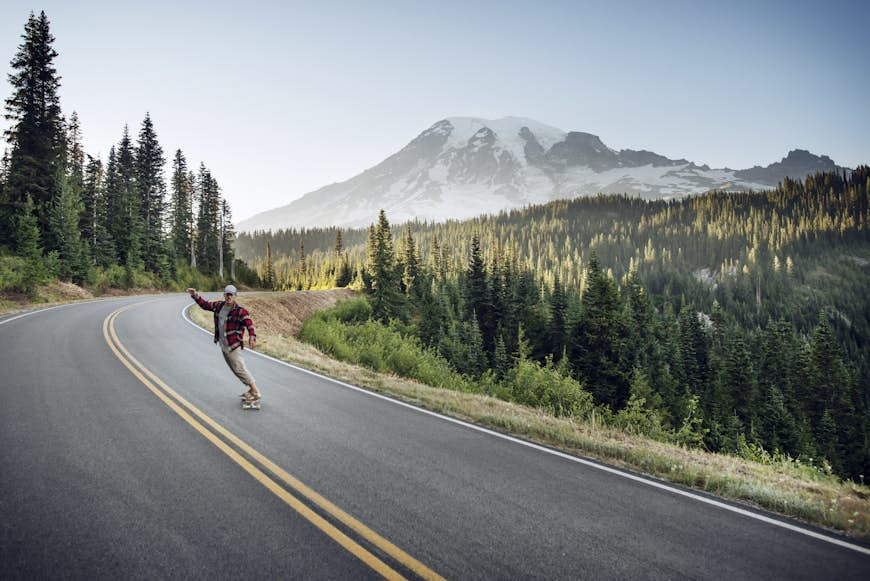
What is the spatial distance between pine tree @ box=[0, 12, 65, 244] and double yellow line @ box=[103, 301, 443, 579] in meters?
32.2

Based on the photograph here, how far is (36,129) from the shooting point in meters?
29.7

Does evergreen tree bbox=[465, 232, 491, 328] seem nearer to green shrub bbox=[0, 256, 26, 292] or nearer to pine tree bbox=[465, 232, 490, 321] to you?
pine tree bbox=[465, 232, 490, 321]

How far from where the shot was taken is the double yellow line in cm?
333

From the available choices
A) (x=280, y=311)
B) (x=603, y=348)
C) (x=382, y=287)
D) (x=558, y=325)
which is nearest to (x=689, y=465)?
(x=280, y=311)

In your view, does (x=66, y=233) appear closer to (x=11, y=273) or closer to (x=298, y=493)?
(x=11, y=273)

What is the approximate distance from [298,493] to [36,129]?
4030 centimetres

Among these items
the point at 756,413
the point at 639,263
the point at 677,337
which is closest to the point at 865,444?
the point at 756,413

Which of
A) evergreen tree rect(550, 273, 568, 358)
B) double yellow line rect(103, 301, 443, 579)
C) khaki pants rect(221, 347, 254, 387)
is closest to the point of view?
double yellow line rect(103, 301, 443, 579)

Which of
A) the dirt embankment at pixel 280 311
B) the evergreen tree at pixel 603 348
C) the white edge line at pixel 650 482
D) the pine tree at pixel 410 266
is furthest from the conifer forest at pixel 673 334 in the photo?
the dirt embankment at pixel 280 311

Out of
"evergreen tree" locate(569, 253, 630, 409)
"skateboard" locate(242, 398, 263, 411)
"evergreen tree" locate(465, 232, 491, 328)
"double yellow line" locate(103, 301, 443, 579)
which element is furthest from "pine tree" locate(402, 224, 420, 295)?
"double yellow line" locate(103, 301, 443, 579)

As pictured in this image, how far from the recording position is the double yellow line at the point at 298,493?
10.9ft

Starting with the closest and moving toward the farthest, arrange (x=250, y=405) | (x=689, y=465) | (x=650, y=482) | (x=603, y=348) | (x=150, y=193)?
(x=650, y=482) < (x=689, y=465) < (x=250, y=405) < (x=603, y=348) < (x=150, y=193)

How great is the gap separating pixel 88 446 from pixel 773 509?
8.81m

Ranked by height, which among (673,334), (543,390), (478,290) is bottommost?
(673,334)
